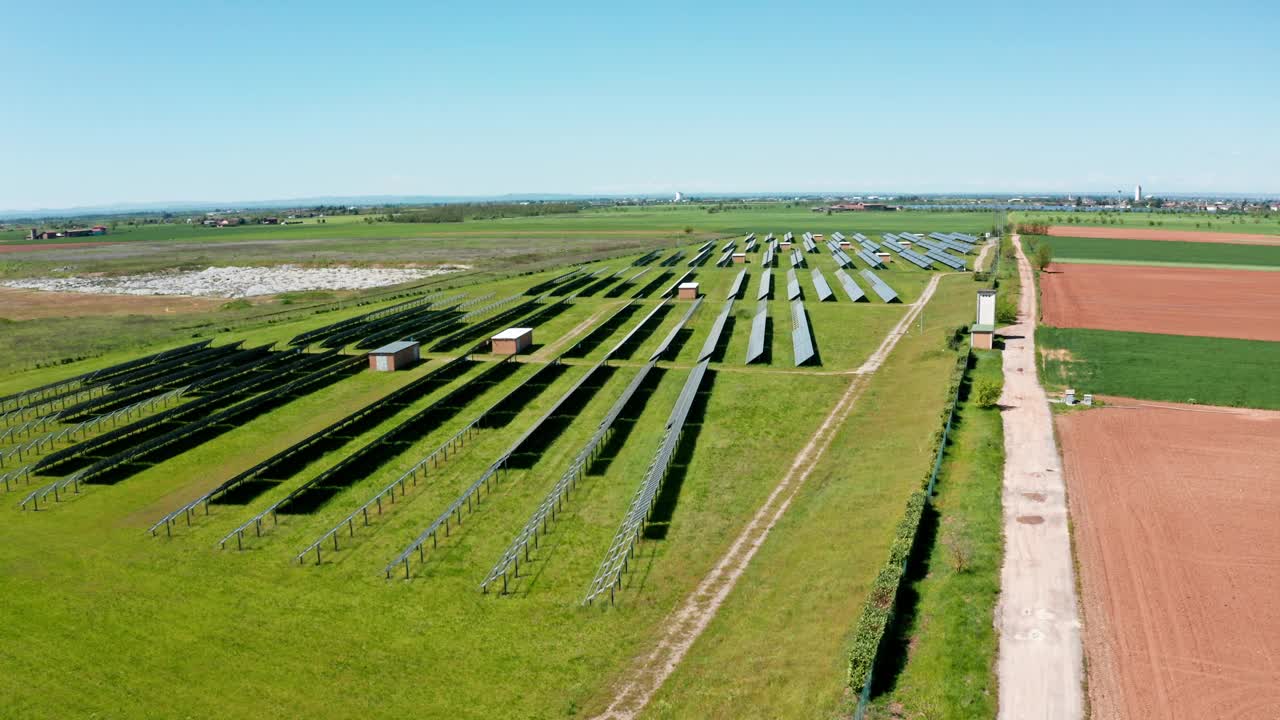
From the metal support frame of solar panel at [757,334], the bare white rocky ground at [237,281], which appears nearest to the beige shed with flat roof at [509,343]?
the metal support frame of solar panel at [757,334]

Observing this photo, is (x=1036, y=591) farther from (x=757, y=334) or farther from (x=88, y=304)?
(x=88, y=304)

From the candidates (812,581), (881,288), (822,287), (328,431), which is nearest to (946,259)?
(881,288)

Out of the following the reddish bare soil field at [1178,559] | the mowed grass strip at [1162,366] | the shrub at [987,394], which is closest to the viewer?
the reddish bare soil field at [1178,559]

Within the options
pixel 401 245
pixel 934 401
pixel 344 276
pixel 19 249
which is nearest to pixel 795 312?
pixel 934 401

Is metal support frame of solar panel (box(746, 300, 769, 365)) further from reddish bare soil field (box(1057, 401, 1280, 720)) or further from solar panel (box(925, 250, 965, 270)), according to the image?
solar panel (box(925, 250, 965, 270))

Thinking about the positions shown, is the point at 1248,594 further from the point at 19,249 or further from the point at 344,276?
the point at 19,249

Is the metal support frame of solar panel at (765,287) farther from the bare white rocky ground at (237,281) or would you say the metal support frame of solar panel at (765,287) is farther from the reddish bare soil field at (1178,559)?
the bare white rocky ground at (237,281)
